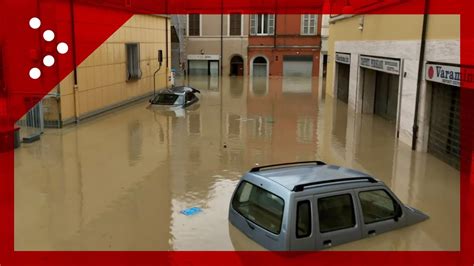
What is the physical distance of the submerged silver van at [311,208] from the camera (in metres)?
6.14

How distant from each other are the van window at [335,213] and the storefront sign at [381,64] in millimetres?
9191

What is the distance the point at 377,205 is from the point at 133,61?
58.1 feet

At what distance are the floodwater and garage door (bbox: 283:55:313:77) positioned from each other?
77.6ft

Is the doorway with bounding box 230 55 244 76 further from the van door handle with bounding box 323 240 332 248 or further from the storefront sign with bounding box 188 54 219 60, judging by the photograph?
the van door handle with bounding box 323 240 332 248

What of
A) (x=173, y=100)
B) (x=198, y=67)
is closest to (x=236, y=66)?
(x=198, y=67)

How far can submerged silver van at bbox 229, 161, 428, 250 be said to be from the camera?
6.14 m

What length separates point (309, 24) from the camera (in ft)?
136

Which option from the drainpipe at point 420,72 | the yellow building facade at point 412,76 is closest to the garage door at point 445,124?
the yellow building facade at point 412,76

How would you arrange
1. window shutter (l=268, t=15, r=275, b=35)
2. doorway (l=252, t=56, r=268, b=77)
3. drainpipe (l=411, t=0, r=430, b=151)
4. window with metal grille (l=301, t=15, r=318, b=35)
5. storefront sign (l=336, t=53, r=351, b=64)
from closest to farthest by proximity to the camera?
drainpipe (l=411, t=0, r=430, b=151) < storefront sign (l=336, t=53, r=351, b=64) < window with metal grille (l=301, t=15, r=318, b=35) < window shutter (l=268, t=15, r=275, b=35) < doorway (l=252, t=56, r=268, b=77)

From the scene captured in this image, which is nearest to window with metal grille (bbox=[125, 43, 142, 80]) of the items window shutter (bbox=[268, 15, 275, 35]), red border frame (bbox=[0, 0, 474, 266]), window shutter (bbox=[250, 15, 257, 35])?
red border frame (bbox=[0, 0, 474, 266])

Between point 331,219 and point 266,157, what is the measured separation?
18.7ft

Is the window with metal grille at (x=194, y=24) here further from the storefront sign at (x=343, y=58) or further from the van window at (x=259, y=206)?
the van window at (x=259, y=206)

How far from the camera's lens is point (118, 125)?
16312 millimetres

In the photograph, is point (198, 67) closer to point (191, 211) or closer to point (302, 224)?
point (191, 211)
